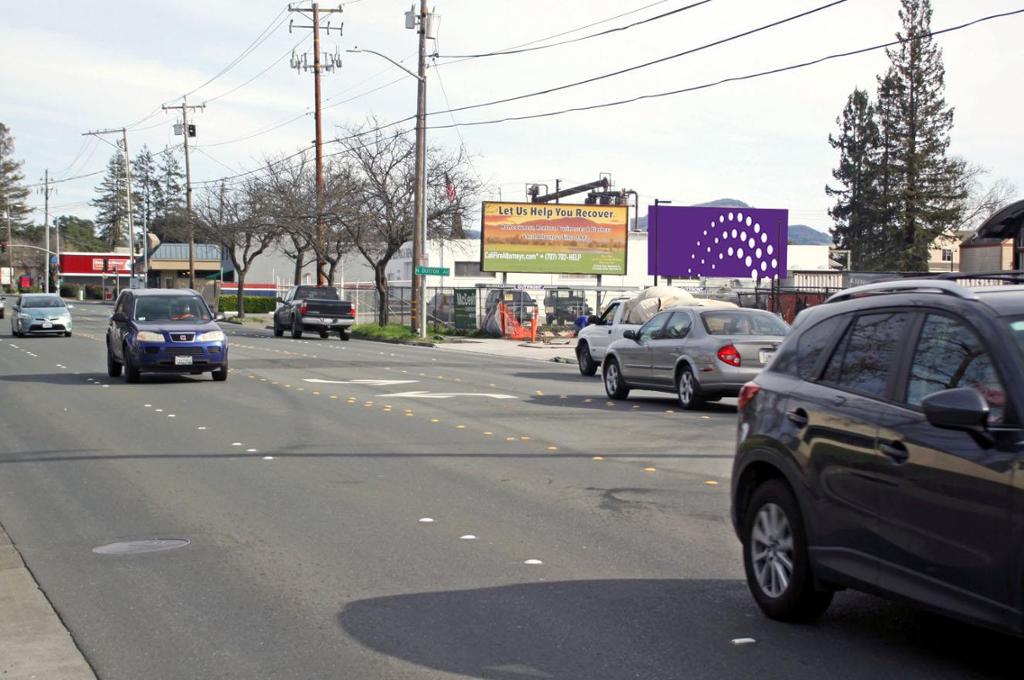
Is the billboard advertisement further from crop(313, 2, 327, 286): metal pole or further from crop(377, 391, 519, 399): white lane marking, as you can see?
crop(377, 391, 519, 399): white lane marking

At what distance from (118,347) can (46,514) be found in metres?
13.5

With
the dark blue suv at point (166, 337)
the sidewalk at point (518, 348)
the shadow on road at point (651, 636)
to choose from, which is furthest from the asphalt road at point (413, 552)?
the sidewalk at point (518, 348)

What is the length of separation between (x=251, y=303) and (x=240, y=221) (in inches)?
740

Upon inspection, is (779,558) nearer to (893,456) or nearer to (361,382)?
(893,456)

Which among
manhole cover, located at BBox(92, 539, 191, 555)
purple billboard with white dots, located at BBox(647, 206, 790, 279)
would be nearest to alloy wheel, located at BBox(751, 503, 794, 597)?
manhole cover, located at BBox(92, 539, 191, 555)

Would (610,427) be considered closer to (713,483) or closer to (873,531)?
(713,483)

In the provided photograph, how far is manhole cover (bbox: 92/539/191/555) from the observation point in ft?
26.6

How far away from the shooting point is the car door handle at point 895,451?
5.32 metres

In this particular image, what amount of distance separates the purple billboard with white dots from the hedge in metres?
39.5

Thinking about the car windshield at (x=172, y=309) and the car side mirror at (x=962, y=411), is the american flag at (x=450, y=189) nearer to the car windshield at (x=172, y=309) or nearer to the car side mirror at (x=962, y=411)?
the car windshield at (x=172, y=309)

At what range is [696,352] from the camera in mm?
17438

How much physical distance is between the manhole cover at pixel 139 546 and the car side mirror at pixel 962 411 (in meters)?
5.37

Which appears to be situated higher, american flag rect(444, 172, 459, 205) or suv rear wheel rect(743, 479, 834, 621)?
american flag rect(444, 172, 459, 205)

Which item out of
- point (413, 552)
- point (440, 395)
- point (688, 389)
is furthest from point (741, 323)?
point (413, 552)
